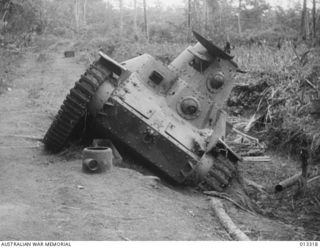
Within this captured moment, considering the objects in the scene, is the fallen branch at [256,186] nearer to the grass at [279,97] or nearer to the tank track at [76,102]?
the grass at [279,97]

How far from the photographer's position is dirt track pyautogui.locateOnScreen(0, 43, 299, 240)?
17.7 feet

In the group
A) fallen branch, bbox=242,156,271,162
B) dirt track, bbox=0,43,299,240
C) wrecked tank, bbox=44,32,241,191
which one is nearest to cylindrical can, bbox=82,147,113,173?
dirt track, bbox=0,43,299,240

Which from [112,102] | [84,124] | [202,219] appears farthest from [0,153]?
[202,219]

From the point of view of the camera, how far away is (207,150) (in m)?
8.53

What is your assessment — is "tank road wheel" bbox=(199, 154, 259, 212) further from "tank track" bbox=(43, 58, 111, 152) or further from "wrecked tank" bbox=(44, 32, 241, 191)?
"tank track" bbox=(43, 58, 111, 152)

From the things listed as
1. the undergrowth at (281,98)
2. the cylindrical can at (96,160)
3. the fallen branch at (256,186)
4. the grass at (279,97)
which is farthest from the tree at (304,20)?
the cylindrical can at (96,160)

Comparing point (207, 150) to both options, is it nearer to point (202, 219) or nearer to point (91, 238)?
point (202, 219)

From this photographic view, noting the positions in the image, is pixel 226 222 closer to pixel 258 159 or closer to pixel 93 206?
pixel 93 206

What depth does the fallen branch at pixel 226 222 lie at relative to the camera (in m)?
6.04

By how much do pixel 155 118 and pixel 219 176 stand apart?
61.5 inches

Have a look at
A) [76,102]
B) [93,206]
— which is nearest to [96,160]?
[76,102]

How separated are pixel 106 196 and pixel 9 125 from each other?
19.1 ft

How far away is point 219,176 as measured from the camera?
8.68 meters

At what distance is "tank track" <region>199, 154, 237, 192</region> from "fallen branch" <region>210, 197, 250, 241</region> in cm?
58
